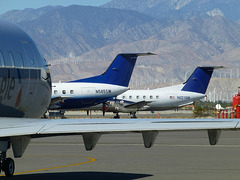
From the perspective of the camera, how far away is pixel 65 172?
17609 mm

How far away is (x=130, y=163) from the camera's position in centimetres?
2008

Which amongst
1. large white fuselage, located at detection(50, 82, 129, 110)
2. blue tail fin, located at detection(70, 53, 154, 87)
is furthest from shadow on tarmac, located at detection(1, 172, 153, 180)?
blue tail fin, located at detection(70, 53, 154, 87)

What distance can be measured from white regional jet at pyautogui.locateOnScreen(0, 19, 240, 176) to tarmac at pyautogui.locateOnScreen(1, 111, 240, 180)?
101 inches

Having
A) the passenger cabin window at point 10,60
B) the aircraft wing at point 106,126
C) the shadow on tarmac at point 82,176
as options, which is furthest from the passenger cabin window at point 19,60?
the shadow on tarmac at point 82,176

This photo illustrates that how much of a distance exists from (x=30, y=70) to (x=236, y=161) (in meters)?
9.12

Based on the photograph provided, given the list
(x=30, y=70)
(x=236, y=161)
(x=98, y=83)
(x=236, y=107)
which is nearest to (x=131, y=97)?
(x=98, y=83)

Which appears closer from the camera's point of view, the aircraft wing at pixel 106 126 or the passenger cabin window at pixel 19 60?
the aircraft wing at pixel 106 126

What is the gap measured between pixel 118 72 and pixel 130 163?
2003 inches

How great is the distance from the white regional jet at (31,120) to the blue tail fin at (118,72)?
2105 inches

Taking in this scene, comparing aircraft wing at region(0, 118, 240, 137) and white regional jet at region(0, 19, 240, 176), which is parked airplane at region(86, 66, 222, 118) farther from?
aircraft wing at region(0, 118, 240, 137)

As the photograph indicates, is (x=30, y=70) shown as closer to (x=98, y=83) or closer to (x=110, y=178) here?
(x=110, y=178)

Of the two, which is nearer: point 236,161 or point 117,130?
point 117,130

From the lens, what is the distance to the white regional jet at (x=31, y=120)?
11.0 metres

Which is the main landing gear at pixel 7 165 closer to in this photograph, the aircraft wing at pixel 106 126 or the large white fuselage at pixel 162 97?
the aircraft wing at pixel 106 126
